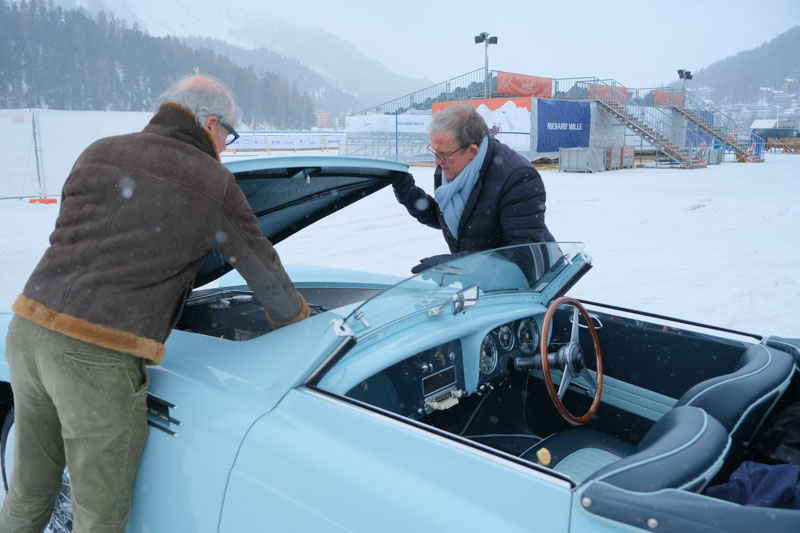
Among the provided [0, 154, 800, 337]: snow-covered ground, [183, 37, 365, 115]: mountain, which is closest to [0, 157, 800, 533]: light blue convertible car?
[0, 154, 800, 337]: snow-covered ground

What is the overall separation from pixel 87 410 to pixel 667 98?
40297 millimetres

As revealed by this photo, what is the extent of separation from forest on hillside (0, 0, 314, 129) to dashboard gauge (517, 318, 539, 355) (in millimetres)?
68152

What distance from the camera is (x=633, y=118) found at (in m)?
28.0

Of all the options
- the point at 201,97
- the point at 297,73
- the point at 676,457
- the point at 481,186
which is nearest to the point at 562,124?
the point at 481,186

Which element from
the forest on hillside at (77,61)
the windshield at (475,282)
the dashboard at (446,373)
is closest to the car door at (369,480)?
the dashboard at (446,373)

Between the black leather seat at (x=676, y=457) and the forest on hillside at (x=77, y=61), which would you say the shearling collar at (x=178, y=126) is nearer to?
the black leather seat at (x=676, y=457)

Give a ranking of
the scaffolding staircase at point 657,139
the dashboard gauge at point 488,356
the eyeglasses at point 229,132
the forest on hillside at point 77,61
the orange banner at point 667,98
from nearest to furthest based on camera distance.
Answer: the eyeglasses at point 229,132 < the dashboard gauge at point 488,356 < the scaffolding staircase at point 657,139 < the orange banner at point 667,98 < the forest on hillside at point 77,61

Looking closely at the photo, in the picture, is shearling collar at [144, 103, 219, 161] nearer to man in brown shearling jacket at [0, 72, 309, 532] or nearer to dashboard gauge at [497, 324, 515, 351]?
man in brown shearling jacket at [0, 72, 309, 532]

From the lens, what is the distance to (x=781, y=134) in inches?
2243

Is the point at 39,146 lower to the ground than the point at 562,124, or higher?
lower

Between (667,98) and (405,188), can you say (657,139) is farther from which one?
(405,188)

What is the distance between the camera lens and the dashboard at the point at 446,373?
6.39 ft

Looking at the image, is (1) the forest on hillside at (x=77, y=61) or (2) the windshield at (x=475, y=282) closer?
(2) the windshield at (x=475, y=282)

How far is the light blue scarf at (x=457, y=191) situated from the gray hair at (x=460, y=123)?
92mm
